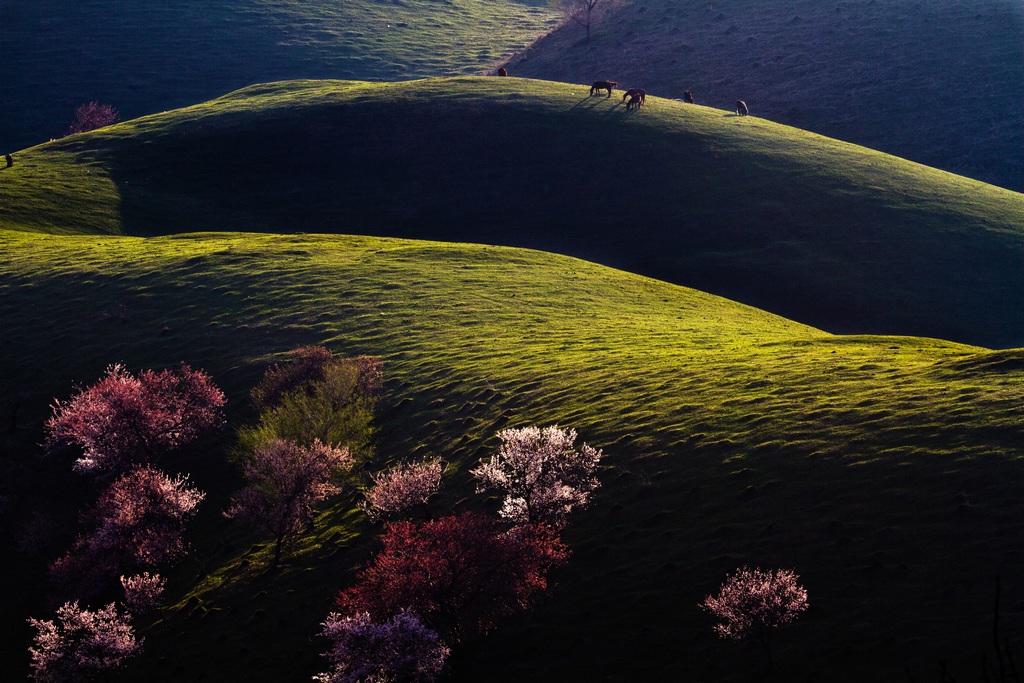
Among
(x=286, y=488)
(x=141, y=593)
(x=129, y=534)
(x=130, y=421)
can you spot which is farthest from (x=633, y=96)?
(x=141, y=593)

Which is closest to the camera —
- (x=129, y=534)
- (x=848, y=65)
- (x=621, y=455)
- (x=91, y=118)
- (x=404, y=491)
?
(x=404, y=491)

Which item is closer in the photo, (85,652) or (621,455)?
(85,652)

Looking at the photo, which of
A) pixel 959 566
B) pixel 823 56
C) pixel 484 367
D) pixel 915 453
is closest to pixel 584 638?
pixel 959 566

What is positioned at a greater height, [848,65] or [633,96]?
[848,65]

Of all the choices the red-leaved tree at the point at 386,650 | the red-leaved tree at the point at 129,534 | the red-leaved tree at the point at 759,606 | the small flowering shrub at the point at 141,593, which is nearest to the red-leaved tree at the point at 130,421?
the red-leaved tree at the point at 129,534

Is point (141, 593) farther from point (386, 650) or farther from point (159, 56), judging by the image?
point (159, 56)

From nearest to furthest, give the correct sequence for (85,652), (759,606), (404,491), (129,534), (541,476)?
(759,606)
(85,652)
(541,476)
(404,491)
(129,534)

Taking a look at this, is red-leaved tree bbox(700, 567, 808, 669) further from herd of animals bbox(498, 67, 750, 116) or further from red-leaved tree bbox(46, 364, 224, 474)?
herd of animals bbox(498, 67, 750, 116)

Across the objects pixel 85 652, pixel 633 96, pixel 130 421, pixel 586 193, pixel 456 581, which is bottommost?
pixel 85 652

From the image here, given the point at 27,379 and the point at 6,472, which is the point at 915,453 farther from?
the point at 27,379

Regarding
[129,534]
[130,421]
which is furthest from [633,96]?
[129,534]
